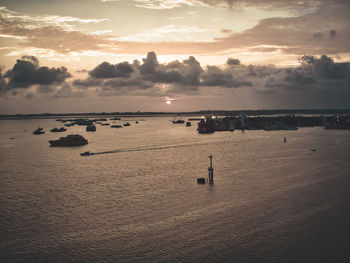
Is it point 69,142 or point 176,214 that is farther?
point 69,142

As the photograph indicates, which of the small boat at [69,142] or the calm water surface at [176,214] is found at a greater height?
the small boat at [69,142]

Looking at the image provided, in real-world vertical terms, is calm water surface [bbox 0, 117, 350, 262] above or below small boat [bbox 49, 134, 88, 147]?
below

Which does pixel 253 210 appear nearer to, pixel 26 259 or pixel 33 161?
pixel 26 259

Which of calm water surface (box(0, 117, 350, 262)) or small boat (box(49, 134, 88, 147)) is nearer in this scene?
calm water surface (box(0, 117, 350, 262))

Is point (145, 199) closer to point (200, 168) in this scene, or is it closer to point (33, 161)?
point (200, 168)

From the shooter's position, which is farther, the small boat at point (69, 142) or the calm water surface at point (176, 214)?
the small boat at point (69, 142)

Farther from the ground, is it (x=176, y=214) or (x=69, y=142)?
(x=69, y=142)

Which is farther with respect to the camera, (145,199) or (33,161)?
(33,161)

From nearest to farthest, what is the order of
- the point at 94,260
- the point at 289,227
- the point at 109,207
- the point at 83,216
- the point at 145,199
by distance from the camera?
the point at 94,260 → the point at 289,227 → the point at 83,216 → the point at 109,207 → the point at 145,199

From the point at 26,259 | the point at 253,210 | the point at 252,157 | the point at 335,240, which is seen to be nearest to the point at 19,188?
the point at 26,259

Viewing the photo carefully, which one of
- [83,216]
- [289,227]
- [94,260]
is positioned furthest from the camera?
[83,216]
